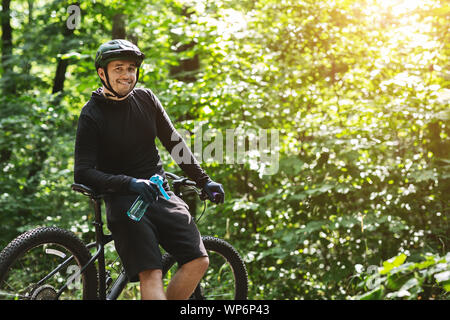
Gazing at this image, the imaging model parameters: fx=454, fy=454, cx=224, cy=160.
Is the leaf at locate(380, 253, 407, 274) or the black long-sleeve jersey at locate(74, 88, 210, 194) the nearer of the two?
the leaf at locate(380, 253, 407, 274)

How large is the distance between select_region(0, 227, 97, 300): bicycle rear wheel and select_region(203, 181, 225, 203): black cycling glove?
0.84 meters

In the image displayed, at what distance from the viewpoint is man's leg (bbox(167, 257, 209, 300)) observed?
8.90ft

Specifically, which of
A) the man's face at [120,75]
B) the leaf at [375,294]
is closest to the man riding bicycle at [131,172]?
the man's face at [120,75]

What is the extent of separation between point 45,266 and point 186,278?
0.91 metres

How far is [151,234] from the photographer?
8.45 ft

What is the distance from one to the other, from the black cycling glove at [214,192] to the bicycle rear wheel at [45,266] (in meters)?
0.84

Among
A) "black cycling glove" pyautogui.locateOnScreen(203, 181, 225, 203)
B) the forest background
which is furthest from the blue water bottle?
the forest background

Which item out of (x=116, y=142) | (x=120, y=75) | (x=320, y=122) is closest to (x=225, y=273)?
(x=116, y=142)

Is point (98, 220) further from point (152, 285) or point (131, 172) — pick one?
point (152, 285)

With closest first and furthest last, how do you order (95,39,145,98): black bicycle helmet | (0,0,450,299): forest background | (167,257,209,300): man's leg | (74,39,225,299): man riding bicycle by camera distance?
1. (74,39,225,299): man riding bicycle
2. (95,39,145,98): black bicycle helmet
3. (167,257,209,300): man's leg
4. (0,0,450,299): forest background

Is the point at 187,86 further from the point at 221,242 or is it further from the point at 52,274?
the point at 52,274

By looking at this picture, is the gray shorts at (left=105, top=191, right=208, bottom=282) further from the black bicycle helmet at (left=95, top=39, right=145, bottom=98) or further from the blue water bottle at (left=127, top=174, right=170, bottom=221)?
the black bicycle helmet at (left=95, top=39, right=145, bottom=98)
